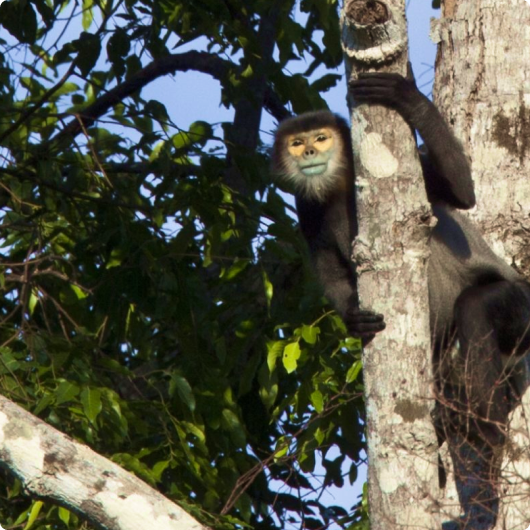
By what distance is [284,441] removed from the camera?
165 inches

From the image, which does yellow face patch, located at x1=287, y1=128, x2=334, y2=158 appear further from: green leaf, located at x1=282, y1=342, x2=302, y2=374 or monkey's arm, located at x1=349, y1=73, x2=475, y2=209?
green leaf, located at x1=282, y1=342, x2=302, y2=374

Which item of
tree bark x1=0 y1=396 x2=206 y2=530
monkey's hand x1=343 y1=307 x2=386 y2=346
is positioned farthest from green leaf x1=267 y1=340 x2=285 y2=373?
tree bark x1=0 y1=396 x2=206 y2=530

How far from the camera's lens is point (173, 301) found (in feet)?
14.3

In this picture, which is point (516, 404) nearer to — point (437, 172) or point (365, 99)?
point (437, 172)

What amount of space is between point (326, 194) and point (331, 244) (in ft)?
0.62

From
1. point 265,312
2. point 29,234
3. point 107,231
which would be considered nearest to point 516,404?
point 265,312

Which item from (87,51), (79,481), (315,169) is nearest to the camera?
(79,481)

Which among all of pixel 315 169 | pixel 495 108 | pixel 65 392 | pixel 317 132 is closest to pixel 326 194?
pixel 315 169

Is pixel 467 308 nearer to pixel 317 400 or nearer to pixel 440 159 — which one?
pixel 440 159

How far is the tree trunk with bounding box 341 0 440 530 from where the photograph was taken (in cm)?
272

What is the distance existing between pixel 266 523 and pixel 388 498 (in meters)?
2.38

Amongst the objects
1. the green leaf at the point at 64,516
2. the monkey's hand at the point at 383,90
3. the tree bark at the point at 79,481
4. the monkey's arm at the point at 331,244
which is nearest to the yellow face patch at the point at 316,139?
the monkey's arm at the point at 331,244

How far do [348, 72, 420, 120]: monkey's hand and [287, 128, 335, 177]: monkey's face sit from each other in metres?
1.19

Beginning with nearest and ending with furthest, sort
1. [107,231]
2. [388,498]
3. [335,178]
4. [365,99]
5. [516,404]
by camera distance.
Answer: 1. [388,498]
2. [365,99]
3. [516,404]
4. [335,178]
5. [107,231]
